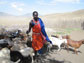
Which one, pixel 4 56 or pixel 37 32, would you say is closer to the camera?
pixel 4 56

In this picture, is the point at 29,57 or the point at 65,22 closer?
the point at 29,57

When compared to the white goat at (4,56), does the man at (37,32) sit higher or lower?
higher

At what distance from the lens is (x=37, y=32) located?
5.12 metres

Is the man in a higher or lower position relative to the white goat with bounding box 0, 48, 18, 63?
higher

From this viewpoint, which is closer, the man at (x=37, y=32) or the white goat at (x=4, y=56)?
the white goat at (x=4, y=56)

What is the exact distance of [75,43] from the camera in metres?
8.13

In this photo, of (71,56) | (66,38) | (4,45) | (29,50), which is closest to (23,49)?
(29,50)

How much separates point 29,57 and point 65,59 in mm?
2472

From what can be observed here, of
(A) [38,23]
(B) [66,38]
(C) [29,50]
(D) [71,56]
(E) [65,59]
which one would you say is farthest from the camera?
(B) [66,38]

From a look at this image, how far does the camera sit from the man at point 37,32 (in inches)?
197

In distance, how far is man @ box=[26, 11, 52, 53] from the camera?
500cm

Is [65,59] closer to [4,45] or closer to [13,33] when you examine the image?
[13,33]

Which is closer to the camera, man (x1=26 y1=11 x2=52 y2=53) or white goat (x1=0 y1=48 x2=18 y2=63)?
white goat (x1=0 y1=48 x2=18 y2=63)

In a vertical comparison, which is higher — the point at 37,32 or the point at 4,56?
the point at 37,32
